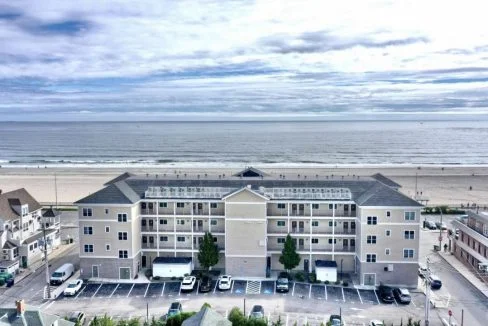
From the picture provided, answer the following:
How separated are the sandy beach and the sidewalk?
26668 millimetres

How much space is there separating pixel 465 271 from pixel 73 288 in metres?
37.0

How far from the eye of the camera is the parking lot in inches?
1586

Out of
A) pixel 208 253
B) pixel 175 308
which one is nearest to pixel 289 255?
pixel 208 253

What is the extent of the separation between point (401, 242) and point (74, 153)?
146 meters

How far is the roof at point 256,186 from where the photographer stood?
43.8 meters

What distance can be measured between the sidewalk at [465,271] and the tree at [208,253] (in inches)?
932

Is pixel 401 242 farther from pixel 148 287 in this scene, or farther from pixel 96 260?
pixel 96 260

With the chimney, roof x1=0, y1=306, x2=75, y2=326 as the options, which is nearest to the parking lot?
roof x1=0, y1=306, x2=75, y2=326

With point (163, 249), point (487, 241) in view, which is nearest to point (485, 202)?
point (487, 241)

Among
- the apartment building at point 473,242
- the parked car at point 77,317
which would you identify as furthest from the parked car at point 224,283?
the apartment building at point 473,242

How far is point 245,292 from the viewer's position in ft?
136

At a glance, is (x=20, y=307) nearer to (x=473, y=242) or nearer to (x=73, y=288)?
(x=73, y=288)

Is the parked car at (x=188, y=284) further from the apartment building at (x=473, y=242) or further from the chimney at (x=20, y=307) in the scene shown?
the apartment building at (x=473, y=242)

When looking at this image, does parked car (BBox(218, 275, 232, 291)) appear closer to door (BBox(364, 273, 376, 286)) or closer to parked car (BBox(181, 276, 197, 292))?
parked car (BBox(181, 276, 197, 292))
